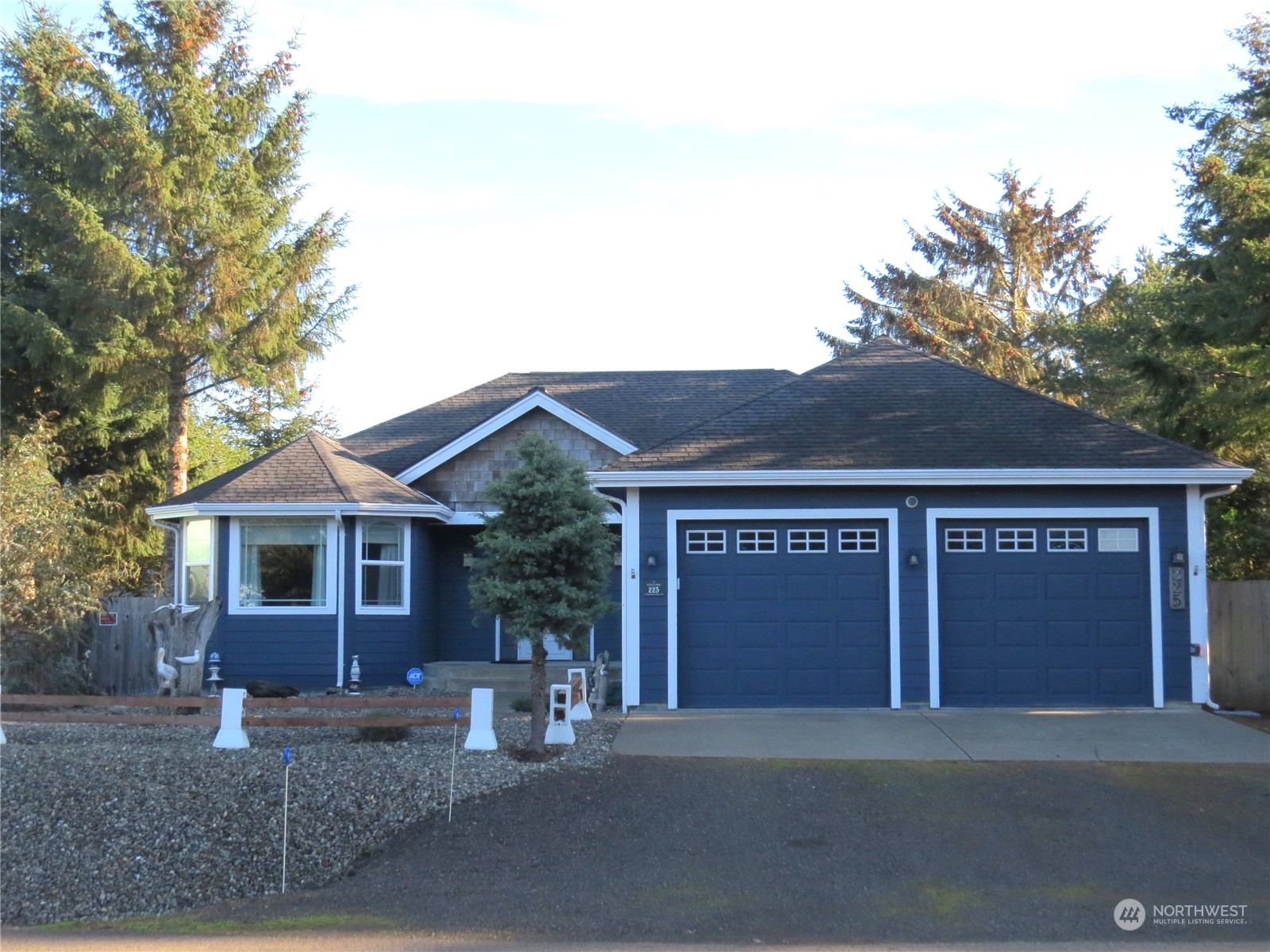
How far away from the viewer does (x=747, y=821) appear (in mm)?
9008

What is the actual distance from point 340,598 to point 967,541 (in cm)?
885

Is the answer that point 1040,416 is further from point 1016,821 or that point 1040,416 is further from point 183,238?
point 183,238

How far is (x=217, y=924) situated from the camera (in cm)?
722

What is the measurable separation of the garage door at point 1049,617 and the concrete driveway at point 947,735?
0.36 meters

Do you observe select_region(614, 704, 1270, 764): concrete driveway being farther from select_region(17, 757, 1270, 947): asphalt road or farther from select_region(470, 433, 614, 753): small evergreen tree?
select_region(470, 433, 614, 753): small evergreen tree

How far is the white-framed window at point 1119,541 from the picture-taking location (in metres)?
13.9

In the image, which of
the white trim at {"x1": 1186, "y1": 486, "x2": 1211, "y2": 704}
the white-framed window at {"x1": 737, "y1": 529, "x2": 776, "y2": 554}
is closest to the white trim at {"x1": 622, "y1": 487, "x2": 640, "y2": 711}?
the white-framed window at {"x1": 737, "y1": 529, "x2": 776, "y2": 554}

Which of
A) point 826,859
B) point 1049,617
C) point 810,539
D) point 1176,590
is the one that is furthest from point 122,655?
point 1176,590

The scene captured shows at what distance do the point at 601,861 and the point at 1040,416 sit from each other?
9468 millimetres

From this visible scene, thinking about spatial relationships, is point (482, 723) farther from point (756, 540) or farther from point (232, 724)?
point (756, 540)

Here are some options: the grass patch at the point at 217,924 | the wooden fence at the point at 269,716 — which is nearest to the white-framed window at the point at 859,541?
the wooden fence at the point at 269,716

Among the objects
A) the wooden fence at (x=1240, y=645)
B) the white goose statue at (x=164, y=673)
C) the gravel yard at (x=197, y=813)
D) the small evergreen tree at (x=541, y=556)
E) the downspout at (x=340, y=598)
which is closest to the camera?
the gravel yard at (x=197, y=813)

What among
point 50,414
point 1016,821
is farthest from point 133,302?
point 1016,821

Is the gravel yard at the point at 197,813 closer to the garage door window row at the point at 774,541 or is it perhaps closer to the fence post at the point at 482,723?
the fence post at the point at 482,723
